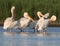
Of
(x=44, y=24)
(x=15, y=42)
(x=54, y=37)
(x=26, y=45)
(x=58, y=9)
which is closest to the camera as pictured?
(x=26, y=45)

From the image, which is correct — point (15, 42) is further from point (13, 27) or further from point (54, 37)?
point (13, 27)

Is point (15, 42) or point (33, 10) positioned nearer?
point (15, 42)

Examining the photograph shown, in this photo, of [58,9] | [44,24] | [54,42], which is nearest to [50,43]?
[54,42]

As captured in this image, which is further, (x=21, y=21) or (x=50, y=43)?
(x=21, y=21)

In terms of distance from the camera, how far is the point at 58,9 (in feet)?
76.4

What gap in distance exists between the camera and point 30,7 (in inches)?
928

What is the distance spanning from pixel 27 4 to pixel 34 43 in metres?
9.61

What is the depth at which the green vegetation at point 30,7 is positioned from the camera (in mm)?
23391

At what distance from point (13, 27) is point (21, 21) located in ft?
1.39

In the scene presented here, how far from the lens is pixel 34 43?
561 inches

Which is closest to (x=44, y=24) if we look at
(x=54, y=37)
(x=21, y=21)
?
(x=21, y=21)

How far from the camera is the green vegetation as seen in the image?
23391 millimetres

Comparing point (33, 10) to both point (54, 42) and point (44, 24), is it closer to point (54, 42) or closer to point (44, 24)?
point (44, 24)

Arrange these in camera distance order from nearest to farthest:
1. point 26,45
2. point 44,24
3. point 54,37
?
1. point 26,45
2. point 54,37
3. point 44,24
